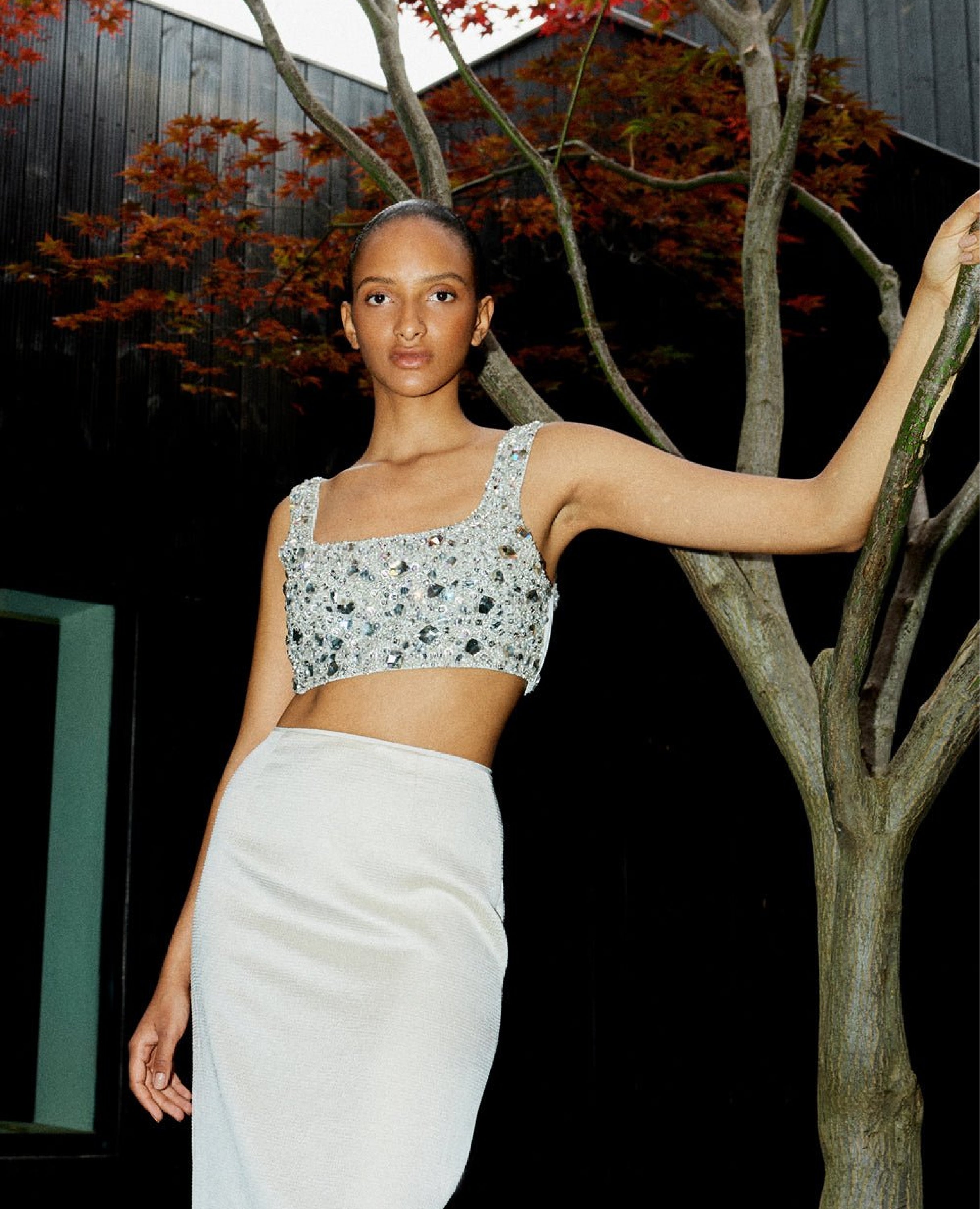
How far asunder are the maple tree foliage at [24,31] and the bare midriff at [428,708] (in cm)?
366

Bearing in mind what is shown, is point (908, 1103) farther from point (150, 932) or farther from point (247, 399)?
point (247, 399)

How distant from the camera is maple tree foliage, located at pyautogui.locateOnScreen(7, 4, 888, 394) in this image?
4660mm

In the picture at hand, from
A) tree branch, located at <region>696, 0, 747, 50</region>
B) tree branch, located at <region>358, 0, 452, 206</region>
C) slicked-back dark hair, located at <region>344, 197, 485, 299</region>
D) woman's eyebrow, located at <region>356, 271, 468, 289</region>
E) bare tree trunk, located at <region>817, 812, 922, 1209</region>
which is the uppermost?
tree branch, located at <region>696, 0, 747, 50</region>

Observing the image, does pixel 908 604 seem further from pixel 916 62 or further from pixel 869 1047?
pixel 916 62

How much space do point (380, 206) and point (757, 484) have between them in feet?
11.9

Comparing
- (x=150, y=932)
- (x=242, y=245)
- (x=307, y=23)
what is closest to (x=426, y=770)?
(x=150, y=932)

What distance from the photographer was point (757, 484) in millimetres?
1654

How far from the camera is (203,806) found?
5047mm

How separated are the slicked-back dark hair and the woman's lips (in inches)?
4.0

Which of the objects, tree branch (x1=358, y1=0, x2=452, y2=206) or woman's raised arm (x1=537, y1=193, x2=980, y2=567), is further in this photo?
tree branch (x1=358, y1=0, x2=452, y2=206)

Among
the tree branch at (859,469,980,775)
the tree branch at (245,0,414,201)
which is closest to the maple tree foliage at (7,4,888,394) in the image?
the tree branch at (245,0,414,201)

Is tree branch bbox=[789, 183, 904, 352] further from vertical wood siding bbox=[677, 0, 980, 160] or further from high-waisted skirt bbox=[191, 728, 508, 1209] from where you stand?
vertical wood siding bbox=[677, 0, 980, 160]

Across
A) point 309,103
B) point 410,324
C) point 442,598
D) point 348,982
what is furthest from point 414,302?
point 309,103

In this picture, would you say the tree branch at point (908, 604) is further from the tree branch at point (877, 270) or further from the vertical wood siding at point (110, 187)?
the vertical wood siding at point (110, 187)
